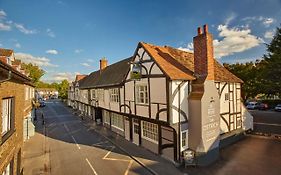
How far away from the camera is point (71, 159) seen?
13.2 meters

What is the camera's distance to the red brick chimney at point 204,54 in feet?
38.8

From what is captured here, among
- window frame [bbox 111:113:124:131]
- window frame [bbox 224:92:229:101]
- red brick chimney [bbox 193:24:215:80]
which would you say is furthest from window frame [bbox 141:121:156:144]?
window frame [bbox 224:92:229:101]

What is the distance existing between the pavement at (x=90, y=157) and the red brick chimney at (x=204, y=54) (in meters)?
6.36

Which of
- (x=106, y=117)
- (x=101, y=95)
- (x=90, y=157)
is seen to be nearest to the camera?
(x=90, y=157)

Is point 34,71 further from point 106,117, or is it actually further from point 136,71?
point 136,71

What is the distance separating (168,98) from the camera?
37.1 ft

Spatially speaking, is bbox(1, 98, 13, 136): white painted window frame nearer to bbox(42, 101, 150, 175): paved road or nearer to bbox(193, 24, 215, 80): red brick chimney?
bbox(42, 101, 150, 175): paved road

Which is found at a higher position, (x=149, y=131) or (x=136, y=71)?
(x=136, y=71)

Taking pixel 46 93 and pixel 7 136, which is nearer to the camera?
pixel 7 136

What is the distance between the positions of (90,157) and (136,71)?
723 centimetres

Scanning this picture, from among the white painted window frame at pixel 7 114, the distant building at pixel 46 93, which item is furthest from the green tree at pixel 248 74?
the distant building at pixel 46 93

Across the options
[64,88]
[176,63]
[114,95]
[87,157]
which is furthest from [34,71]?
[176,63]

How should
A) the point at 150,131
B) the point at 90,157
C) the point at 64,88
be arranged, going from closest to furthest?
the point at 90,157, the point at 150,131, the point at 64,88

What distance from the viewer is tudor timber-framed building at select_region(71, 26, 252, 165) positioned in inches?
459
